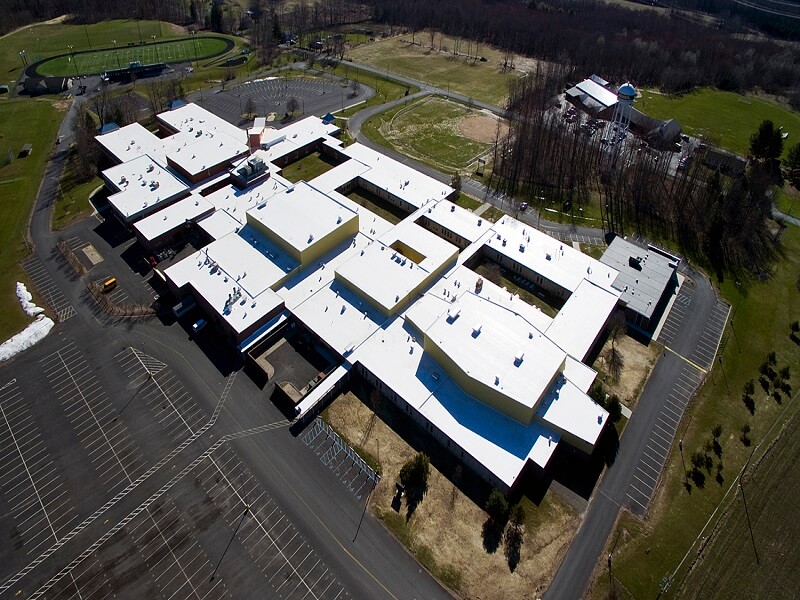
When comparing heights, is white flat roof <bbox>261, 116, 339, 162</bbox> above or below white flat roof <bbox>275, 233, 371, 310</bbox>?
above

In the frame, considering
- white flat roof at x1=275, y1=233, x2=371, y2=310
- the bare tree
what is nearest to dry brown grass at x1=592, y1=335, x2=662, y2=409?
white flat roof at x1=275, y1=233, x2=371, y2=310

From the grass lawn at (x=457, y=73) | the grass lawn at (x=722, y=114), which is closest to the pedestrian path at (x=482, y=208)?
the grass lawn at (x=457, y=73)

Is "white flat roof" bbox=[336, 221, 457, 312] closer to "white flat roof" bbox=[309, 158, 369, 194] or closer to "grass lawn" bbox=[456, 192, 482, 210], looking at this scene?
"grass lawn" bbox=[456, 192, 482, 210]

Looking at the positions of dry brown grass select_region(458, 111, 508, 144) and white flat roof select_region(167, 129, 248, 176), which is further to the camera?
dry brown grass select_region(458, 111, 508, 144)

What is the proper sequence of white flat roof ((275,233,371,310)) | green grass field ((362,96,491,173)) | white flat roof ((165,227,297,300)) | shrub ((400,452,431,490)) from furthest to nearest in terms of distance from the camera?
green grass field ((362,96,491,173)), white flat roof ((275,233,371,310)), white flat roof ((165,227,297,300)), shrub ((400,452,431,490))

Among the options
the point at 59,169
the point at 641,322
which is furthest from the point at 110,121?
the point at 641,322

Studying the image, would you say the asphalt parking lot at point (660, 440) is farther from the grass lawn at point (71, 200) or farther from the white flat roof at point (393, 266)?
the grass lawn at point (71, 200)

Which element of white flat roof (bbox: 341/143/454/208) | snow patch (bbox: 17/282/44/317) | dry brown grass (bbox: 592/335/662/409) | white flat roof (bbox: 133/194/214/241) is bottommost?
dry brown grass (bbox: 592/335/662/409)
